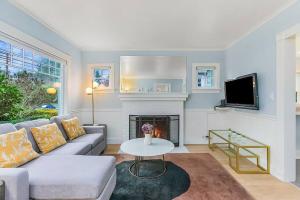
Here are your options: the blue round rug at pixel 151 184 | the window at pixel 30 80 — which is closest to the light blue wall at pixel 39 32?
the window at pixel 30 80

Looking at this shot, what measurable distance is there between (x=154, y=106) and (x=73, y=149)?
2.35m

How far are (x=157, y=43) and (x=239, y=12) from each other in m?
1.86

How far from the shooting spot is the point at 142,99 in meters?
4.29

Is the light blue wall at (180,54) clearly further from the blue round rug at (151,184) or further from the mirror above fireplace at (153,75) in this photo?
the blue round rug at (151,184)

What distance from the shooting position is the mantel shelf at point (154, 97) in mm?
4246

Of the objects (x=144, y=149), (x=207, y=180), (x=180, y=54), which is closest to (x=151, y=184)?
(x=144, y=149)

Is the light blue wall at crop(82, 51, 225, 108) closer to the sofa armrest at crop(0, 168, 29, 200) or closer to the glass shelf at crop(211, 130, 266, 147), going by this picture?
the glass shelf at crop(211, 130, 266, 147)

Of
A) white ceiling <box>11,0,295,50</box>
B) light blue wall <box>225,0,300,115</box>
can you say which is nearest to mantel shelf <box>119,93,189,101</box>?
white ceiling <box>11,0,295,50</box>

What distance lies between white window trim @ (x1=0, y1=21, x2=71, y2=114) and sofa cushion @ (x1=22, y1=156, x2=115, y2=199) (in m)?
1.73

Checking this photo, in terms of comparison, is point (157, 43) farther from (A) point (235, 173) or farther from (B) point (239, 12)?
(A) point (235, 173)

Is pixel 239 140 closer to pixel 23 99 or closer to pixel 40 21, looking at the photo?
pixel 23 99

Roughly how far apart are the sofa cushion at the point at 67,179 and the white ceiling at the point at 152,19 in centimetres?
208

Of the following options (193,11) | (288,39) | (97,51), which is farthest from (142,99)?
(288,39)

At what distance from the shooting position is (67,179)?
153 cm
